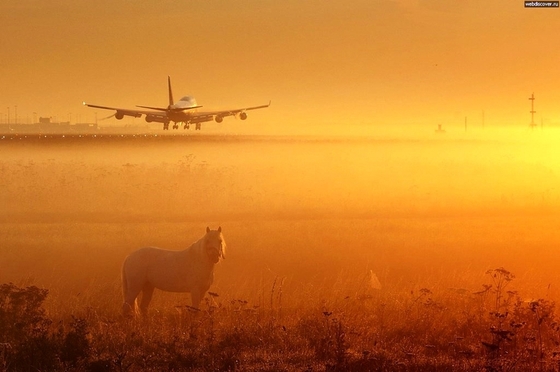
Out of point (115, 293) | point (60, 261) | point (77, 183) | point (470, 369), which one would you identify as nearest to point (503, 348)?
point (470, 369)

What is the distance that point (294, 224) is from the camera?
120 feet

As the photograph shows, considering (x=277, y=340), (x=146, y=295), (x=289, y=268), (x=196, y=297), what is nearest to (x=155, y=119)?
(x=289, y=268)

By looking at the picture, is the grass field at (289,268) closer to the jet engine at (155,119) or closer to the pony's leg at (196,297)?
the pony's leg at (196,297)

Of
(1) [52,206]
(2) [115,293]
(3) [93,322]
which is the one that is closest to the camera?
(3) [93,322]

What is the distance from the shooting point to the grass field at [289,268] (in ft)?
40.1

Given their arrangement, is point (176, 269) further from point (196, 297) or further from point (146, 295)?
point (146, 295)

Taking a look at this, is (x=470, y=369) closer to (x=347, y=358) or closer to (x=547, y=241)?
(x=347, y=358)

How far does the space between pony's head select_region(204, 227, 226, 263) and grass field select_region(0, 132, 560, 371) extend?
1112mm

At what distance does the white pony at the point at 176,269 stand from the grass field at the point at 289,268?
59cm

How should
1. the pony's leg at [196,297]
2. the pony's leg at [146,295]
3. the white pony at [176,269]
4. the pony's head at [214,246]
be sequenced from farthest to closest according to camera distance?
1. the pony's leg at [146,295]
2. the pony's leg at [196,297]
3. the white pony at [176,269]
4. the pony's head at [214,246]

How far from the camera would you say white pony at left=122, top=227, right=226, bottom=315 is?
15312 mm

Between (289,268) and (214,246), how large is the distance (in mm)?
9505

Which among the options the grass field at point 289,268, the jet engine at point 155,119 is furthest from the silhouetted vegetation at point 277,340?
the jet engine at point 155,119

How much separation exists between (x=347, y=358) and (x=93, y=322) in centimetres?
513
